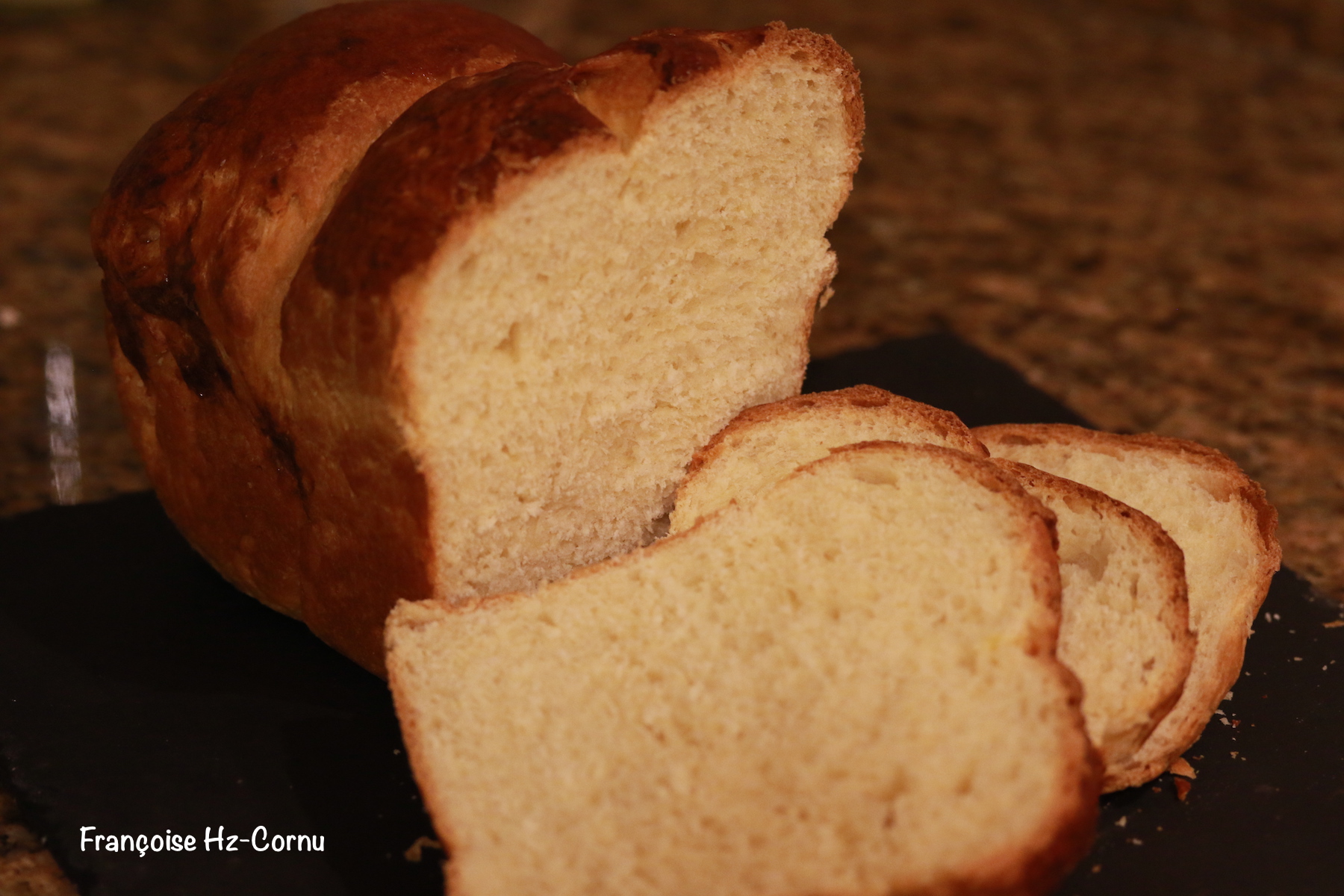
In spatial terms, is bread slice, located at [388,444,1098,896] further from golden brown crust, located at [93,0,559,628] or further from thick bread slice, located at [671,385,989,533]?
golden brown crust, located at [93,0,559,628]

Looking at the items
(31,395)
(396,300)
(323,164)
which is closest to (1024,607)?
(396,300)

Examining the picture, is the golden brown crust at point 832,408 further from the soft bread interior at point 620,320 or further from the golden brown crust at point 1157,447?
the golden brown crust at point 1157,447

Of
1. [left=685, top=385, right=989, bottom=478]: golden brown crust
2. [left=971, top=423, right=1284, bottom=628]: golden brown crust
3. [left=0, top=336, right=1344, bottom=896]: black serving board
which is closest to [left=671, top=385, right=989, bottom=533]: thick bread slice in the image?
[left=685, top=385, right=989, bottom=478]: golden brown crust

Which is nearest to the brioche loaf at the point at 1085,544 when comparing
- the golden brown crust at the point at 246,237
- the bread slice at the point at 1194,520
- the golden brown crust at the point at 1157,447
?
the bread slice at the point at 1194,520

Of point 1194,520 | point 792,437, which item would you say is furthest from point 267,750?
point 1194,520

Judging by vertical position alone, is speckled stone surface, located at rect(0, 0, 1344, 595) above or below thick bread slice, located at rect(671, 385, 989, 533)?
above

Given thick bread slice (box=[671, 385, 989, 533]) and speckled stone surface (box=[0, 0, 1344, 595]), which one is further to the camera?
speckled stone surface (box=[0, 0, 1344, 595])

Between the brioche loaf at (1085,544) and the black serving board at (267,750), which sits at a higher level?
the brioche loaf at (1085,544)

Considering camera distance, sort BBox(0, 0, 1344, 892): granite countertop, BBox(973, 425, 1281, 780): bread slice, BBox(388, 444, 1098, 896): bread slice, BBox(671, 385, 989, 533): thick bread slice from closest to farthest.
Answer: BBox(388, 444, 1098, 896): bread slice, BBox(973, 425, 1281, 780): bread slice, BBox(671, 385, 989, 533): thick bread slice, BBox(0, 0, 1344, 892): granite countertop
